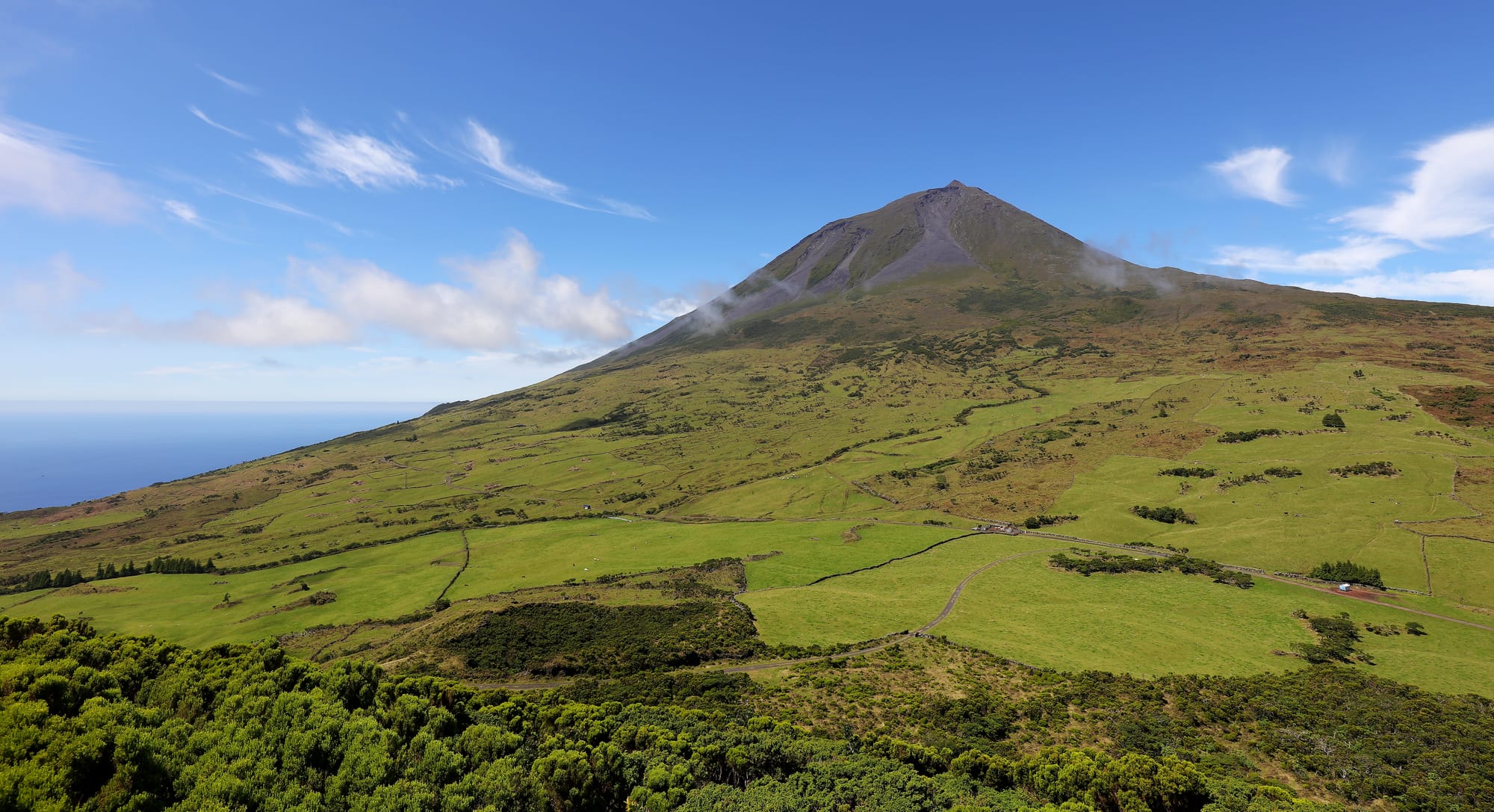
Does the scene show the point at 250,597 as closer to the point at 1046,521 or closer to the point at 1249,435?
the point at 1046,521

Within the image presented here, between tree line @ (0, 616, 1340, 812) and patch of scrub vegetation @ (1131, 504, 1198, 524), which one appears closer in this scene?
tree line @ (0, 616, 1340, 812)

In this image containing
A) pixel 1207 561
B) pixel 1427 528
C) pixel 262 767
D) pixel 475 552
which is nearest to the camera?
pixel 262 767

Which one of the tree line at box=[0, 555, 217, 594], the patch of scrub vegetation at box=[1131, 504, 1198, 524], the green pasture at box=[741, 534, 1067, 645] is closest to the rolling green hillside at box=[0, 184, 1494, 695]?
the green pasture at box=[741, 534, 1067, 645]

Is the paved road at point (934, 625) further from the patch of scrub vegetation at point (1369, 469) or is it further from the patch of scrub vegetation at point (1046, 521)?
the patch of scrub vegetation at point (1369, 469)

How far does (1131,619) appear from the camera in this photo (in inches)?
2591

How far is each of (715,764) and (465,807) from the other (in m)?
15.3

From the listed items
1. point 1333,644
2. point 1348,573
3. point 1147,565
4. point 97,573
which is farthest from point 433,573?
point 1348,573

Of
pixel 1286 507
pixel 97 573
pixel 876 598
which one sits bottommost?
pixel 876 598

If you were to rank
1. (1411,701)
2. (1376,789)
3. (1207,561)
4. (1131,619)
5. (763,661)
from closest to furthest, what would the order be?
(1376,789) → (1411,701) → (763,661) → (1131,619) → (1207,561)

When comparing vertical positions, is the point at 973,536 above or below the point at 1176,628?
above

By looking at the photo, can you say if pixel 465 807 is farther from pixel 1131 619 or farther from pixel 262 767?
pixel 1131 619

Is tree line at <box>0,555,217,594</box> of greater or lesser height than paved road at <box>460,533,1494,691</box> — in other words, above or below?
above

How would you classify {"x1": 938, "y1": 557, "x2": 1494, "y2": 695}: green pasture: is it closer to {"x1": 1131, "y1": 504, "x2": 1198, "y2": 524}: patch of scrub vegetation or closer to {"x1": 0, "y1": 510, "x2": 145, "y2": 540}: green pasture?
{"x1": 1131, "y1": 504, "x2": 1198, "y2": 524}: patch of scrub vegetation

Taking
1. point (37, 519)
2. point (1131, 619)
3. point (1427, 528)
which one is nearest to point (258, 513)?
point (37, 519)
